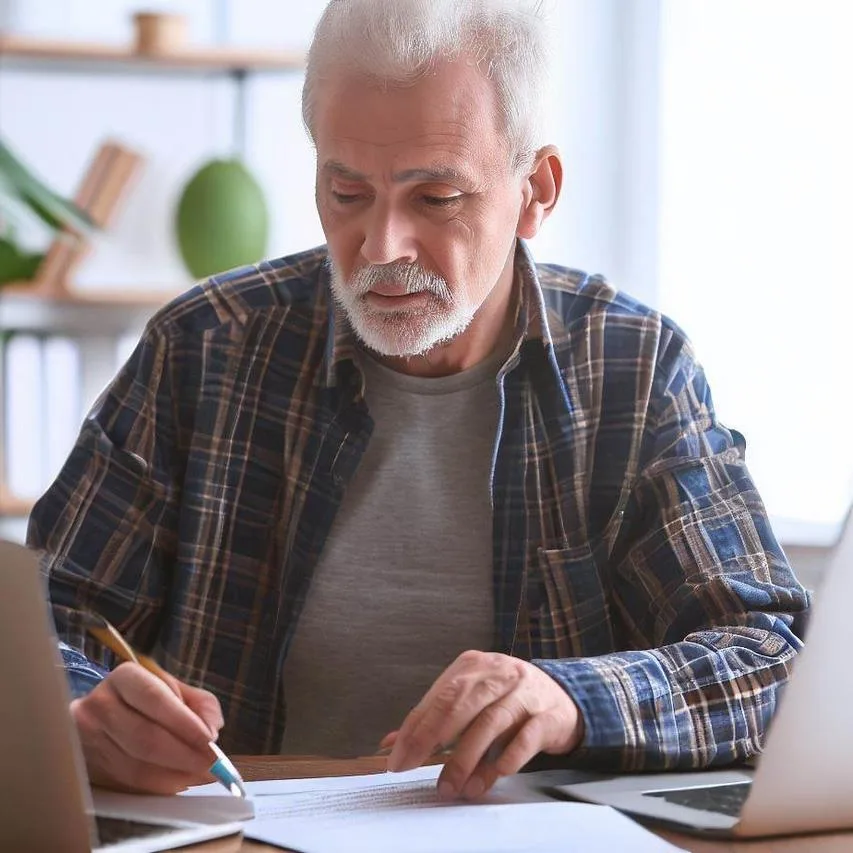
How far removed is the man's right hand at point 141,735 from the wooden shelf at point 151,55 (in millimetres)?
1897

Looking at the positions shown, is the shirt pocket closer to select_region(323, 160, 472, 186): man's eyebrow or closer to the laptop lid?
select_region(323, 160, 472, 186): man's eyebrow

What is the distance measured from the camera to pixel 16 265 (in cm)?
271

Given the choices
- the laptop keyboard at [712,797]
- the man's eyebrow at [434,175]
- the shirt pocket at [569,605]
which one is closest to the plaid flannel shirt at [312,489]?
the shirt pocket at [569,605]

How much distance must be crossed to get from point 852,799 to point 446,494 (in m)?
0.69

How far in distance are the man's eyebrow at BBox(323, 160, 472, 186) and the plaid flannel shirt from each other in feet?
0.69

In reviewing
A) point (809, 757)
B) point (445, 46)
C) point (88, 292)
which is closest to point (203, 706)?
point (809, 757)

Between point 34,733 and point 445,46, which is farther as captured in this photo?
point 445,46

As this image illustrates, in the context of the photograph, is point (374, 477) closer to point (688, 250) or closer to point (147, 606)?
point (147, 606)

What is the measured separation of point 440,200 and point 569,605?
0.46 meters

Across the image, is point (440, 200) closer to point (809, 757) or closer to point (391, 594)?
point (391, 594)

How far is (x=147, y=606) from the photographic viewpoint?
144 centimetres

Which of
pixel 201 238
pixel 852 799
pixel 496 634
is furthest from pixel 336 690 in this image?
pixel 201 238

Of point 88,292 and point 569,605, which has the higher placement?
point 88,292

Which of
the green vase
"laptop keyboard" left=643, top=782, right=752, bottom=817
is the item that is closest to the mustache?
"laptop keyboard" left=643, top=782, right=752, bottom=817
